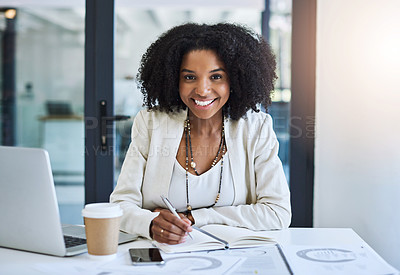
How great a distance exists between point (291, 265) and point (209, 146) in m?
0.79

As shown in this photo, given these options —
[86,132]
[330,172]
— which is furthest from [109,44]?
[330,172]

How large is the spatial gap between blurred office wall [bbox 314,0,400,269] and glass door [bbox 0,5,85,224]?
2.17m

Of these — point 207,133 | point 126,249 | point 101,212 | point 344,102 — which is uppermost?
point 344,102

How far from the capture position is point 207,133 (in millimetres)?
1895

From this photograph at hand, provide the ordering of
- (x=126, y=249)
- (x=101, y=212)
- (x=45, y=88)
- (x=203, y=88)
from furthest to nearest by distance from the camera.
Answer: (x=45, y=88), (x=203, y=88), (x=126, y=249), (x=101, y=212)

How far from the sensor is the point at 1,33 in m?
4.28

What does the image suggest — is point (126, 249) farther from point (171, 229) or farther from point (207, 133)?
point (207, 133)

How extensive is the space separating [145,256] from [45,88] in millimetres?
3658

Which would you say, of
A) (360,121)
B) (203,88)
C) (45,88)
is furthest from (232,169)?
(45,88)

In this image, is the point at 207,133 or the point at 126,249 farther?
the point at 207,133

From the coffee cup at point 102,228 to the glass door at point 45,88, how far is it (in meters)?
2.82

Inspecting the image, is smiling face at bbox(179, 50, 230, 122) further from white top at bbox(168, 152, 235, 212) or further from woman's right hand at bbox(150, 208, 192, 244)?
woman's right hand at bbox(150, 208, 192, 244)

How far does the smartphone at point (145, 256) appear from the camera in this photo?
116 centimetres

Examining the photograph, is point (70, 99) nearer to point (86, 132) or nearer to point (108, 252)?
point (86, 132)
